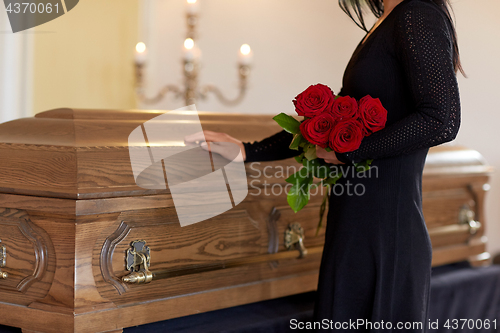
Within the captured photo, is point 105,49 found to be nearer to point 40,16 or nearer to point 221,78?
point 40,16

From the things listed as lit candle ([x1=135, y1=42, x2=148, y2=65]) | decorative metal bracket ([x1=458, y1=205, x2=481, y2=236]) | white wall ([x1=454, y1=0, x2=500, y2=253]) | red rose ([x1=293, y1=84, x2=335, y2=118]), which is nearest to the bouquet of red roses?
red rose ([x1=293, y1=84, x2=335, y2=118])

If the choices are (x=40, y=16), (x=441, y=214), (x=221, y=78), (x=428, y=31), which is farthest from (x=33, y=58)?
(x=428, y=31)

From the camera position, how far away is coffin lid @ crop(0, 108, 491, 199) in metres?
1.40

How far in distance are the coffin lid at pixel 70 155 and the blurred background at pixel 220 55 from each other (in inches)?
59.1

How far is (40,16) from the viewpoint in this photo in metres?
3.93

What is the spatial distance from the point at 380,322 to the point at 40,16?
11.8 ft

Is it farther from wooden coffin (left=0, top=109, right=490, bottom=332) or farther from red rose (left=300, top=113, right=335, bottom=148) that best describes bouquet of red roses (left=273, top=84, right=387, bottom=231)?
wooden coffin (left=0, top=109, right=490, bottom=332)

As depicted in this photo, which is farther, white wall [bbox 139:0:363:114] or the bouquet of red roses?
white wall [bbox 139:0:363:114]

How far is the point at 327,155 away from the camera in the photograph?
1369 mm

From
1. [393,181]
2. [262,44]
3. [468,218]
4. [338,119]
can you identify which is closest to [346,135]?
[338,119]

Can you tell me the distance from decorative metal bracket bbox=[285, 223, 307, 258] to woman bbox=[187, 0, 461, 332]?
0.46 m

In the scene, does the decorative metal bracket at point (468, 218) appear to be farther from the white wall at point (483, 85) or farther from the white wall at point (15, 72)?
the white wall at point (15, 72)

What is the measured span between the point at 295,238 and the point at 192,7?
200 centimetres

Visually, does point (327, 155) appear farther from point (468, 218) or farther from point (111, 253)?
point (468, 218)
